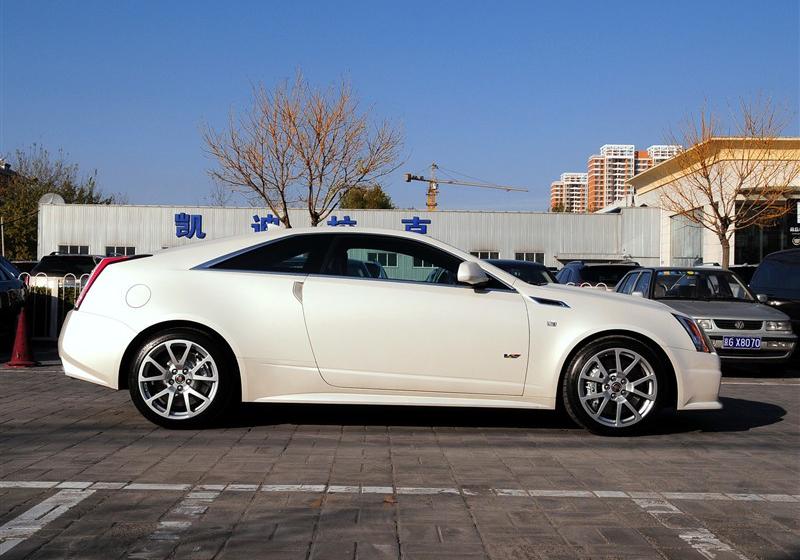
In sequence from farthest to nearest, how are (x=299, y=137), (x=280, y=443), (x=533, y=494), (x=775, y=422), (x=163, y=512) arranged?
(x=299, y=137) < (x=775, y=422) < (x=280, y=443) < (x=533, y=494) < (x=163, y=512)

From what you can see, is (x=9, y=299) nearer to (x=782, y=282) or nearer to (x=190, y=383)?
(x=190, y=383)

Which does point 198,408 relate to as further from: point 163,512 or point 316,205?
point 316,205

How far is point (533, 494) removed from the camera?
461 centimetres

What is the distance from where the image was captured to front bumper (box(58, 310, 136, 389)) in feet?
20.4

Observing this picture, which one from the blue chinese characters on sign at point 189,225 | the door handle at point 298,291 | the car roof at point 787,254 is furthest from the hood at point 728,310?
the blue chinese characters on sign at point 189,225

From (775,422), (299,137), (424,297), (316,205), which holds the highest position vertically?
(299,137)

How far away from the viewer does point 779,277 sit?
1333cm

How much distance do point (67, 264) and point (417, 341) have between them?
18533 mm

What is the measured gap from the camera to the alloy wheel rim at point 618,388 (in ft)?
20.4

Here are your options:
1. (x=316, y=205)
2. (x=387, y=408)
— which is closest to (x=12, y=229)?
(x=316, y=205)

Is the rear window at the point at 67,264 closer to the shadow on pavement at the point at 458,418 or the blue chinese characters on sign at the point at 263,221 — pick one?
the shadow on pavement at the point at 458,418

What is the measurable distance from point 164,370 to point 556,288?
9.96ft

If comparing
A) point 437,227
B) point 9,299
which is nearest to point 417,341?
point 9,299

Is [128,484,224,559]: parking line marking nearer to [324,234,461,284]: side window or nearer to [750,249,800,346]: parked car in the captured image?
[324,234,461,284]: side window
